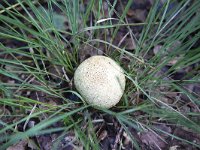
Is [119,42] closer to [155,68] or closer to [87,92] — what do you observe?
[155,68]

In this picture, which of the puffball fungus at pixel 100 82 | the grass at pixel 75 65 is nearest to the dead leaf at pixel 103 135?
the grass at pixel 75 65

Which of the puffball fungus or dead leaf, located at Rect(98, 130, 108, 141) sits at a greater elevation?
the puffball fungus

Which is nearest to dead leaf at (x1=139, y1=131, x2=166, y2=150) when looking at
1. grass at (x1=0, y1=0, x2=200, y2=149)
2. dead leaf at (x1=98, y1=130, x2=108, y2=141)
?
grass at (x1=0, y1=0, x2=200, y2=149)

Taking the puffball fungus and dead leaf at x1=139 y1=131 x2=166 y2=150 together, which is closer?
the puffball fungus

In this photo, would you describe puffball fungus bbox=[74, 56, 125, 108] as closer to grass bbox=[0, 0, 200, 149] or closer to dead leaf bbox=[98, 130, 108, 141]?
grass bbox=[0, 0, 200, 149]

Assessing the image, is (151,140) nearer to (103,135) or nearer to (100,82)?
(103,135)

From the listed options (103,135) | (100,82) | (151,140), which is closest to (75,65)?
(100,82)

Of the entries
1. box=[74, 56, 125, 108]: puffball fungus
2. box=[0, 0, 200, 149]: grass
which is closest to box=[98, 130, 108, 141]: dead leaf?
box=[0, 0, 200, 149]: grass

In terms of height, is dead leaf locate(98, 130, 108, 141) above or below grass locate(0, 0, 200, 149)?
below
